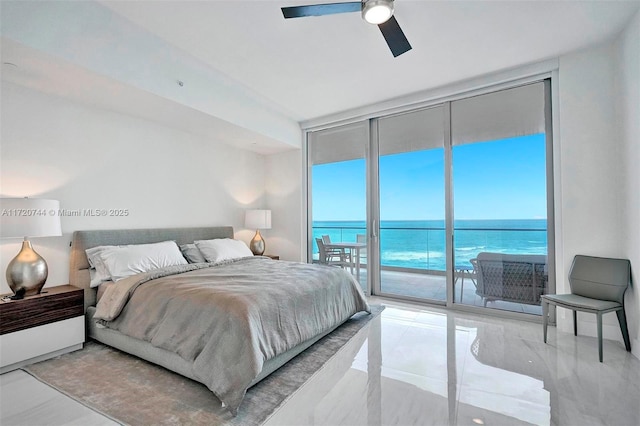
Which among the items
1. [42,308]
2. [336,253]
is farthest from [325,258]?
[42,308]

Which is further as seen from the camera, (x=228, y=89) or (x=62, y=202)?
(x=228, y=89)

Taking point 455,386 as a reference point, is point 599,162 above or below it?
above

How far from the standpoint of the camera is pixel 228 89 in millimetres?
3787

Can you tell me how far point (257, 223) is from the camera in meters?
4.97

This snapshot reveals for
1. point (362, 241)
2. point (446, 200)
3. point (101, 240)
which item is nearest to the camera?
point (101, 240)

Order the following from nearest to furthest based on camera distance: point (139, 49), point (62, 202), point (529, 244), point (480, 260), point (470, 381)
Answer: point (470, 381), point (139, 49), point (62, 202), point (529, 244), point (480, 260)

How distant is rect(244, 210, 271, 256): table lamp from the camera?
195 inches

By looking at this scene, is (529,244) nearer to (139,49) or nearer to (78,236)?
(139,49)

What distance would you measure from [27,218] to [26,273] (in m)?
0.49

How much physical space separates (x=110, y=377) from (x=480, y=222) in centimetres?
414

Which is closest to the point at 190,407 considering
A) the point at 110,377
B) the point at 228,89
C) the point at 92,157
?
the point at 110,377

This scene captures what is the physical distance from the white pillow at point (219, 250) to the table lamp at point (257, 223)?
72cm

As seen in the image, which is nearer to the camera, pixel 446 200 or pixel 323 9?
pixel 323 9

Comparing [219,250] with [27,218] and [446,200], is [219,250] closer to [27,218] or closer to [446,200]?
[27,218]
